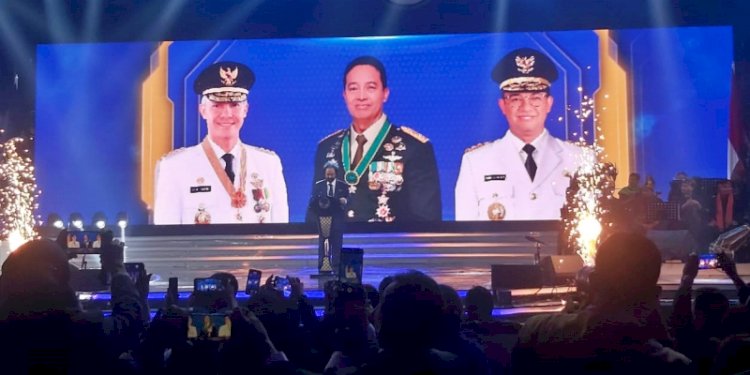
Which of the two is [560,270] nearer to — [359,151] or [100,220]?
[359,151]

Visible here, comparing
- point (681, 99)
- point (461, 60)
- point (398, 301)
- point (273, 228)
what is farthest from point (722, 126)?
point (398, 301)

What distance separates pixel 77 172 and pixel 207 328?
834 centimetres

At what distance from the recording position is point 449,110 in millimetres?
10406

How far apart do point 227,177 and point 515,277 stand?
471 centimetres

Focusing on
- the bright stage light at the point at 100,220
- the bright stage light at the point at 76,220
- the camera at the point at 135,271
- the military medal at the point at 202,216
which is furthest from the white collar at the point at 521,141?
the camera at the point at 135,271

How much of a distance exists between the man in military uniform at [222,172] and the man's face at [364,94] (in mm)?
1193

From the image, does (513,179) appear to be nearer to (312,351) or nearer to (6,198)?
(6,198)

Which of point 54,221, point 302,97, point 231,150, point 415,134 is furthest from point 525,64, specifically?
point 54,221

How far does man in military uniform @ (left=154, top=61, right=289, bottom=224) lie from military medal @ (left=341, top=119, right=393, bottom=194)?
0.84 metres

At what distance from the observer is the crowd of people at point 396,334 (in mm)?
2152

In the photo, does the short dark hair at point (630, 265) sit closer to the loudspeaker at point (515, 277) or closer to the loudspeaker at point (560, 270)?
the loudspeaker at point (515, 277)

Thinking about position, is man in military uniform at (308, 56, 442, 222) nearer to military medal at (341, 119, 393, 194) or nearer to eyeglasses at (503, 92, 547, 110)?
military medal at (341, 119, 393, 194)

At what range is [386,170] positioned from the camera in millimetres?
10398


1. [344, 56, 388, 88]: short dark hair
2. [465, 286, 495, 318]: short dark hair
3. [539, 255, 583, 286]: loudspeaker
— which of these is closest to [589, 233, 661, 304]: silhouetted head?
[465, 286, 495, 318]: short dark hair
